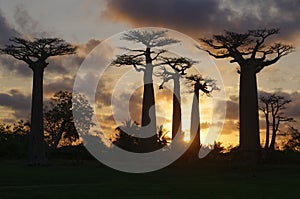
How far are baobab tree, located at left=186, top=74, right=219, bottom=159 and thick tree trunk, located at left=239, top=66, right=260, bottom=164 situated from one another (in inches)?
356

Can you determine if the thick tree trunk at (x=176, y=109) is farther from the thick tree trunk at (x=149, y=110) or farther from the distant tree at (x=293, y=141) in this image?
the distant tree at (x=293, y=141)

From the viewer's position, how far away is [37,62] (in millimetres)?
45062

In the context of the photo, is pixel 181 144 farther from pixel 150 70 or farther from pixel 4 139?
pixel 4 139

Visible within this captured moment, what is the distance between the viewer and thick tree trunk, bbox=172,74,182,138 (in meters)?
48.1

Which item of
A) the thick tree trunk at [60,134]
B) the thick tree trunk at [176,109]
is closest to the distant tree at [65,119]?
the thick tree trunk at [60,134]

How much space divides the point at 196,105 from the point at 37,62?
13309mm

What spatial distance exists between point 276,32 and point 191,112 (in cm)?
1234

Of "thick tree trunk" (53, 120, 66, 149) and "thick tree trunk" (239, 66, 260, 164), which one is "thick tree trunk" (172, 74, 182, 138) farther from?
"thick tree trunk" (53, 120, 66, 149)

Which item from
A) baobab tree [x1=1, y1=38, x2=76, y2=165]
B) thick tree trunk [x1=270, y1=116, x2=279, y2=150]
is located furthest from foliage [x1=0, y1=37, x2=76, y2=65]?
thick tree trunk [x1=270, y1=116, x2=279, y2=150]

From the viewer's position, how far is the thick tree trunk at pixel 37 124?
43.2 m

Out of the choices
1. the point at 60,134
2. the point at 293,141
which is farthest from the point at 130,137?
the point at 293,141

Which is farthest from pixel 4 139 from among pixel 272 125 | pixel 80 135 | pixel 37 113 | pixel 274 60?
pixel 274 60

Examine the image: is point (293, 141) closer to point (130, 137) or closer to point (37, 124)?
point (130, 137)

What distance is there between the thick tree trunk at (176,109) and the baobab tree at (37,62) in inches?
357
